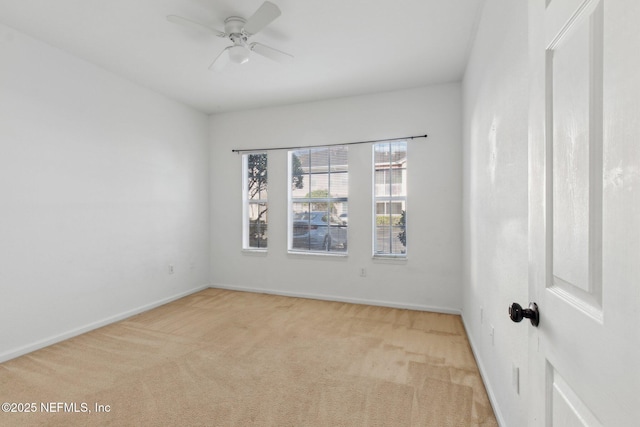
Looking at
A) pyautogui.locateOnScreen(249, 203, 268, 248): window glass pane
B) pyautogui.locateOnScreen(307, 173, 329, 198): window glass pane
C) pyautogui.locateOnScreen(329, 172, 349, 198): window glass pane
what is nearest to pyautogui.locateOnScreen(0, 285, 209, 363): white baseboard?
pyautogui.locateOnScreen(249, 203, 268, 248): window glass pane

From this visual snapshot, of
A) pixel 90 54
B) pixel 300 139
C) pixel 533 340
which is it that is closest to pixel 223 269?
pixel 300 139

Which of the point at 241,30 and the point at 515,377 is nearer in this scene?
the point at 515,377

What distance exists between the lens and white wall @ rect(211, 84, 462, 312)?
376 centimetres

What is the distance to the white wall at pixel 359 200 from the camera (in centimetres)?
376

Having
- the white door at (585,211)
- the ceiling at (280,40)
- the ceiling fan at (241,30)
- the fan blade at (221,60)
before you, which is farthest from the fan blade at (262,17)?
the white door at (585,211)

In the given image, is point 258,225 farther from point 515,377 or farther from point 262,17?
point 515,377

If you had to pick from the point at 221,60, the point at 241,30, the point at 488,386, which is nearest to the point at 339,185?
the point at 221,60

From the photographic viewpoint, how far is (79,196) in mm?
3137

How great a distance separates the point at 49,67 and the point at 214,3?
6.17ft

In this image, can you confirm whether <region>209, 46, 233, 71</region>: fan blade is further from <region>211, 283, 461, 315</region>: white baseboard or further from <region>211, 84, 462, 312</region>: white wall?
<region>211, 283, 461, 315</region>: white baseboard

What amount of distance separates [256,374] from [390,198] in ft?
8.79

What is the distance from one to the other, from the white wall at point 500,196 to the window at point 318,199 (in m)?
1.87

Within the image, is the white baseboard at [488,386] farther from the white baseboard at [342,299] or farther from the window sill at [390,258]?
the window sill at [390,258]

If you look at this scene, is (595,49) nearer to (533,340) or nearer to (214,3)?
(533,340)
